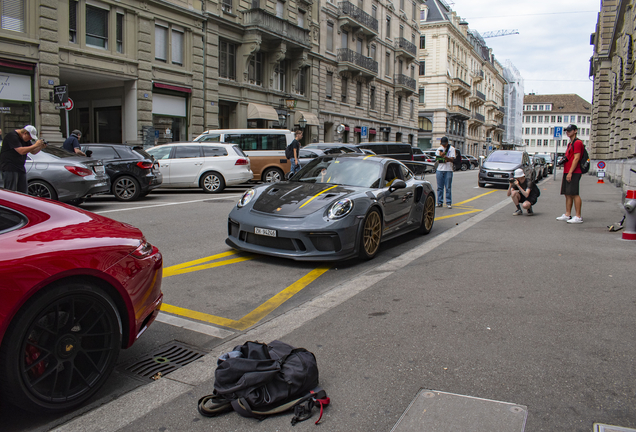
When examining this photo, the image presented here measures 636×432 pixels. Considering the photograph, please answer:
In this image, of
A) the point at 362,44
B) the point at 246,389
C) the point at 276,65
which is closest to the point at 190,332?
the point at 246,389

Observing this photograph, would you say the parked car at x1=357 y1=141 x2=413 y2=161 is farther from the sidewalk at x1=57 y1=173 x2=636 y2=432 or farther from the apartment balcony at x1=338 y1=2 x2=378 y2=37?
the sidewalk at x1=57 y1=173 x2=636 y2=432

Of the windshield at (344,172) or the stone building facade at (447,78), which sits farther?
the stone building facade at (447,78)

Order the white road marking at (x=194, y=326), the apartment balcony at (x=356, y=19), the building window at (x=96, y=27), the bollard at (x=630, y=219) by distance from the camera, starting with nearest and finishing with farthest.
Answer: the white road marking at (x=194, y=326)
the bollard at (x=630, y=219)
the building window at (x=96, y=27)
the apartment balcony at (x=356, y=19)

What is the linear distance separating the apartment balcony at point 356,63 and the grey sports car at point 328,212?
110 feet

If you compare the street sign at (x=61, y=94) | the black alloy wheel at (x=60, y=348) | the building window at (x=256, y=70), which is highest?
the building window at (x=256, y=70)

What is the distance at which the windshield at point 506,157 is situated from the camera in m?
21.7

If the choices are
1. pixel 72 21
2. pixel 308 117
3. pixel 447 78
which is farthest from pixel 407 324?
pixel 447 78

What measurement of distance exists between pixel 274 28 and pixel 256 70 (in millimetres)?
2655

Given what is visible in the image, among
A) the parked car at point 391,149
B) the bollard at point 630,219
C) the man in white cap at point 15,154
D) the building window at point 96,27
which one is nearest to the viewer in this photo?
the bollard at point 630,219

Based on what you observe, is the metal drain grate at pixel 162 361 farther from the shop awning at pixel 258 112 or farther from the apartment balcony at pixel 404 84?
the apartment balcony at pixel 404 84

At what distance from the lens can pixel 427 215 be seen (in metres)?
9.00

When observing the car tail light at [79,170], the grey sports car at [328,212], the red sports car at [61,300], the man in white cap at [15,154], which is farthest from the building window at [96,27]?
the red sports car at [61,300]

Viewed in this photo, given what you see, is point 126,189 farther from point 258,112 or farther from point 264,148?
point 258,112

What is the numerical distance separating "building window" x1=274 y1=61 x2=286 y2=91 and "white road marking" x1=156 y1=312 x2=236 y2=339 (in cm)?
2986
